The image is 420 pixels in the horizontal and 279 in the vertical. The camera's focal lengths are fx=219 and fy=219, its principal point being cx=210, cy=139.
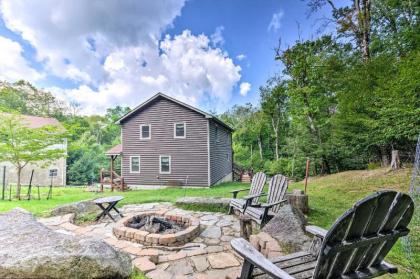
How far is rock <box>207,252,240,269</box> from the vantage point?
2588 millimetres

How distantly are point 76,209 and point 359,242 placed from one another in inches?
221

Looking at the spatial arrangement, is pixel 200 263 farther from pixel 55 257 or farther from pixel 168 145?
pixel 168 145

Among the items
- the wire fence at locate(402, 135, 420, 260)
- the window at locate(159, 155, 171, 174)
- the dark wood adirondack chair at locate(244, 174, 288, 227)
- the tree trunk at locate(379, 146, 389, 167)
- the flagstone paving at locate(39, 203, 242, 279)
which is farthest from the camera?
the window at locate(159, 155, 171, 174)

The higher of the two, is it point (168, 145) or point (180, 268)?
point (168, 145)

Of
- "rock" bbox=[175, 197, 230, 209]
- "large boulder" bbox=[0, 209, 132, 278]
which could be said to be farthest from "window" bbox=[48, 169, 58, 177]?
"large boulder" bbox=[0, 209, 132, 278]

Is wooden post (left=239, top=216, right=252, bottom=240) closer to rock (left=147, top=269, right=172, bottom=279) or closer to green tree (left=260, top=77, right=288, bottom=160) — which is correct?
rock (left=147, top=269, right=172, bottom=279)

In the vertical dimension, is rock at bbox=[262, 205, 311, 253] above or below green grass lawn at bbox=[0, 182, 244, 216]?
above

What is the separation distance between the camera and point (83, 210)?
518 cm

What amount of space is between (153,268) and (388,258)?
275 cm

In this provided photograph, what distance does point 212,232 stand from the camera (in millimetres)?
3775

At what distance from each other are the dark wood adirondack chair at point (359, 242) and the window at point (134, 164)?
12.6 meters

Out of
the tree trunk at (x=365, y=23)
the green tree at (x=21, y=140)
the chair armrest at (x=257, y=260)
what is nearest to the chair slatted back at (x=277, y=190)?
the chair armrest at (x=257, y=260)

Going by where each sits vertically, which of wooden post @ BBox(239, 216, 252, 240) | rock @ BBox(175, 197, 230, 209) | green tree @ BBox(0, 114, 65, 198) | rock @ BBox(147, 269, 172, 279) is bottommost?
rock @ BBox(147, 269, 172, 279)

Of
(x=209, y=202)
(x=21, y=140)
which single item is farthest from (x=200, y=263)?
(x=21, y=140)
